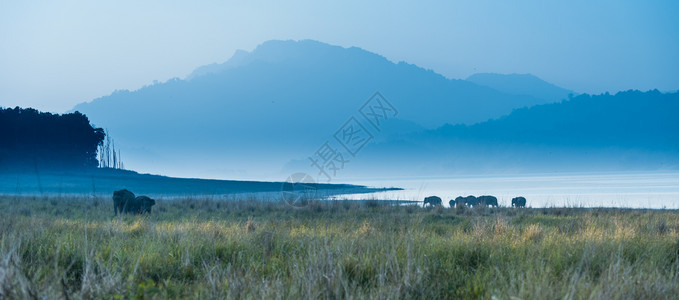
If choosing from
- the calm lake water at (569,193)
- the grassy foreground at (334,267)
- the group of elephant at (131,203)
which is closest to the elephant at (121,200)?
the group of elephant at (131,203)

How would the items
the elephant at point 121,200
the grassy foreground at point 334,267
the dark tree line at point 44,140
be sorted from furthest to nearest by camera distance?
1. the dark tree line at point 44,140
2. the elephant at point 121,200
3. the grassy foreground at point 334,267

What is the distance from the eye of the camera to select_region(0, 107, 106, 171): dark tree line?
57094mm

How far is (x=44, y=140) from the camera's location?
2362 inches

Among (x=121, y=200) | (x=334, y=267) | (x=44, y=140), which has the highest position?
(x=44, y=140)

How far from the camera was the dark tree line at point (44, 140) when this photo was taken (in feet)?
187


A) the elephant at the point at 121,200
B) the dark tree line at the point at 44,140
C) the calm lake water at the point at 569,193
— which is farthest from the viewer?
the dark tree line at the point at 44,140

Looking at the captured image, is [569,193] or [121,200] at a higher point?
[121,200]

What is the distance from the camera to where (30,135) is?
59000mm

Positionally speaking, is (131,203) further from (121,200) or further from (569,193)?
(569,193)

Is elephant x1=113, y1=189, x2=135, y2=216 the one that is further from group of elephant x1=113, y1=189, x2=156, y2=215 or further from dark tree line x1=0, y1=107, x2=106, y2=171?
dark tree line x1=0, y1=107, x2=106, y2=171

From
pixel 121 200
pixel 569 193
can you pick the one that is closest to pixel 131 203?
pixel 121 200

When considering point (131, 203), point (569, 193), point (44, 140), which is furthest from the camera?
point (44, 140)

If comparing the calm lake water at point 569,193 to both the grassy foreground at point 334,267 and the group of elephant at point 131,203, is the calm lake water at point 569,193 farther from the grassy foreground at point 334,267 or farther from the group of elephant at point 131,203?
the grassy foreground at point 334,267

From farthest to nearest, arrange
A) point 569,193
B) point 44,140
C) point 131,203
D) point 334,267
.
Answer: point 44,140, point 569,193, point 131,203, point 334,267
